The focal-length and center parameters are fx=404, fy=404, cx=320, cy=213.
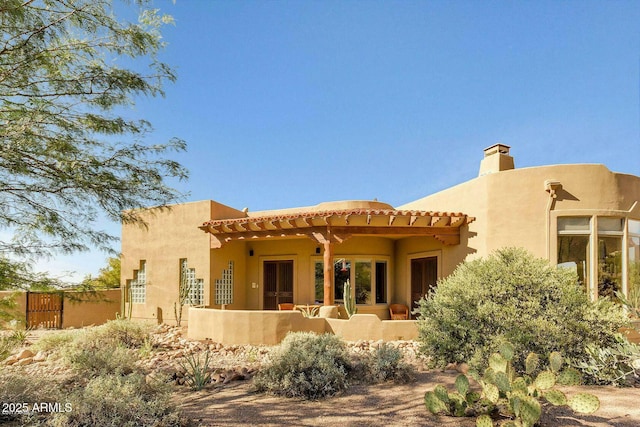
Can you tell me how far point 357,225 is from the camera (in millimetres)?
14023

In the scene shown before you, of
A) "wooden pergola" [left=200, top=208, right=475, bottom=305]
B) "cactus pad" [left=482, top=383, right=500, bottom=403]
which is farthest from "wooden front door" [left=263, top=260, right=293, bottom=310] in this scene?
"cactus pad" [left=482, top=383, right=500, bottom=403]

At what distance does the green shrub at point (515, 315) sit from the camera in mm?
7633

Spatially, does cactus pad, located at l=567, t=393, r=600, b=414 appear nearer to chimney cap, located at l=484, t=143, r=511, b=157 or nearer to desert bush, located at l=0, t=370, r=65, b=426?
desert bush, located at l=0, t=370, r=65, b=426

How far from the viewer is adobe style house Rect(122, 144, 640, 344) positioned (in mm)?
12438

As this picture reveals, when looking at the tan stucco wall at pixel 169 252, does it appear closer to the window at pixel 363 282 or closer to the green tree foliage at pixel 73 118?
the window at pixel 363 282

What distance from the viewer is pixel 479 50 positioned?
1288 cm

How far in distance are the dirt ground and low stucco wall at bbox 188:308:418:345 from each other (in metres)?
4.27

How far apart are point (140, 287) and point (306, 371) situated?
13651 millimetres

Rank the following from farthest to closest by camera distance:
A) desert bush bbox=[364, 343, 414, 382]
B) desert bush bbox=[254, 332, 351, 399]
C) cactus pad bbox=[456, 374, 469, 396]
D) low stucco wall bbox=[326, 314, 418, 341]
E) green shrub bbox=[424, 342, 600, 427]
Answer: low stucco wall bbox=[326, 314, 418, 341]
desert bush bbox=[364, 343, 414, 382]
desert bush bbox=[254, 332, 351, 399]
cactus pad bbox=[456, 374, 469, 396]
green shrub bbox=[424, 342, 600, 427]

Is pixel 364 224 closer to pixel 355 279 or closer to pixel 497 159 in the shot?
pixel 355 279

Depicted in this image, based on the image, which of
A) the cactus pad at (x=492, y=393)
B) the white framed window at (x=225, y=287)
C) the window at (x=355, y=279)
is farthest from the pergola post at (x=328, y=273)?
the cactus pad at (x=492, y=393)

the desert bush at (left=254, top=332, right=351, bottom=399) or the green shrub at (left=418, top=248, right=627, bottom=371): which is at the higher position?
the green shrub at (left=418, top=248, right=627, bottom=371)

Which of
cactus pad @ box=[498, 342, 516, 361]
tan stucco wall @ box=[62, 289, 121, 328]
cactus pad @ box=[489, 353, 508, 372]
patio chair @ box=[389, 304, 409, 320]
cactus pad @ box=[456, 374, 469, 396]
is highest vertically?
cactus pad @ box=[498, 342, 516, 361]

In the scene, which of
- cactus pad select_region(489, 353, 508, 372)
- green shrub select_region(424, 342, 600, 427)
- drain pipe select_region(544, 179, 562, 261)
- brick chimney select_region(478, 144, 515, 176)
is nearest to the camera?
green shrub select_region(424, 342, 600, 427)
